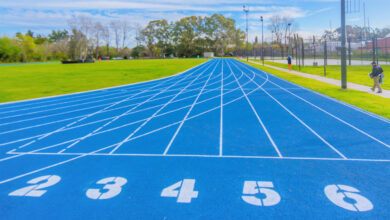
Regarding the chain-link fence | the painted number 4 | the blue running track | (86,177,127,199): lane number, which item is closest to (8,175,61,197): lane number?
the blue running track

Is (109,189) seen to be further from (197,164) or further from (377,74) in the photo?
(377,74)

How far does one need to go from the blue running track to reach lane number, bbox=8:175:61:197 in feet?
0.06

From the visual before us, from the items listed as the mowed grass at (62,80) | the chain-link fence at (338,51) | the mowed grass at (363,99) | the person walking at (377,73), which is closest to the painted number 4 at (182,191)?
the mowed grass at (363,99)

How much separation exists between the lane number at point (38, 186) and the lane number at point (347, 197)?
4.37 meters

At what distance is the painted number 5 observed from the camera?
423 centimetres

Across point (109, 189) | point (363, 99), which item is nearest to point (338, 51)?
point (363, 99)

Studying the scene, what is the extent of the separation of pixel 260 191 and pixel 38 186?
11.7 feet

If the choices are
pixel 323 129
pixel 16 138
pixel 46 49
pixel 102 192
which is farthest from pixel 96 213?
pixel 46 49

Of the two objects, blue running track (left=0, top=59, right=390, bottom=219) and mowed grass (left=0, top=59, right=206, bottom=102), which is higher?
mowed grass (left=0, top=59, right=206, bottom=102)

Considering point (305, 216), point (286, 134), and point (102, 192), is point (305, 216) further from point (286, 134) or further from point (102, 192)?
point (286, 134)

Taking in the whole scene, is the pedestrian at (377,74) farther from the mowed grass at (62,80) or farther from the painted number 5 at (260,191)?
the mowed grass at (62,80)

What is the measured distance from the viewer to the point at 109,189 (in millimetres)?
4742

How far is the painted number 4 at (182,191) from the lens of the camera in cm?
438

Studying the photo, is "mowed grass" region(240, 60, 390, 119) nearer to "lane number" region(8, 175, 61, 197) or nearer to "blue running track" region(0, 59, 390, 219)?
"blue running track" region(0, 59, 390, 219)
